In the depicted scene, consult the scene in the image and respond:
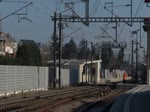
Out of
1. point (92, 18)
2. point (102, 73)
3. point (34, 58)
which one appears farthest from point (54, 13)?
point (102, 73)

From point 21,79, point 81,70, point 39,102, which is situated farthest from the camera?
point 81,70

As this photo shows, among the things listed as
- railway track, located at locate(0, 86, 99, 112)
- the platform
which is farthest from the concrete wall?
the platform

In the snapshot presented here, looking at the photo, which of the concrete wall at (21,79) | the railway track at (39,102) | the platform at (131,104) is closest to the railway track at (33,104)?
the railway track at (39,102)

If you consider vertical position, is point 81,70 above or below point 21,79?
above

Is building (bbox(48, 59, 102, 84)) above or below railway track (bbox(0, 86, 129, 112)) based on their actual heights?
above

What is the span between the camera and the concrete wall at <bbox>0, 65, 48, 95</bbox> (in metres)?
40.1

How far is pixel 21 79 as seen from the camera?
44.9 meters

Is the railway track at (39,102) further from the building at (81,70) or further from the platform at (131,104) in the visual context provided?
the building at (81,70)

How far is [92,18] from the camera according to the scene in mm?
50094

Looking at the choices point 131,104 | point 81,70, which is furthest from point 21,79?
point 81,70

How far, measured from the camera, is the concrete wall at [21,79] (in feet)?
131

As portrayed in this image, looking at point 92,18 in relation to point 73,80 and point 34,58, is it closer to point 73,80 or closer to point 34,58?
point 34,58

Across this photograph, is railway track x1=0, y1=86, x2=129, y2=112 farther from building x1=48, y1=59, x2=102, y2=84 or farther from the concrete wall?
building x1=48, y1=59, x2=102, y2=84

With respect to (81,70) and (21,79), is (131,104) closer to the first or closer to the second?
(21,79)
